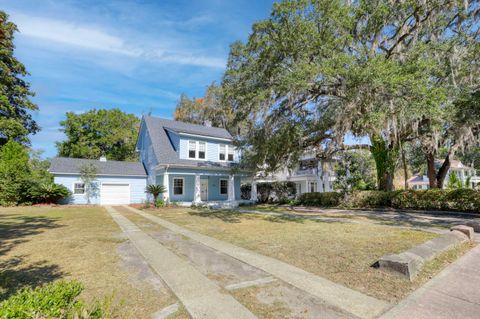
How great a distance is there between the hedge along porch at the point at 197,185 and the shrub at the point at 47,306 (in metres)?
15.8

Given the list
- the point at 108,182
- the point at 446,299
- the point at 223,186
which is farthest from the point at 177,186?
the point at 446,299

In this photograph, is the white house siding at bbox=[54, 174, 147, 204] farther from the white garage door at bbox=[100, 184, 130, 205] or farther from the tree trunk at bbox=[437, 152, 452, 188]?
the tree trunk at bbox=[437, 152, 452, 188]

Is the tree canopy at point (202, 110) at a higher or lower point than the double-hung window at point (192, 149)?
higher

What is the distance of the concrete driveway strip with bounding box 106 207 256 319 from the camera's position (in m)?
2.99

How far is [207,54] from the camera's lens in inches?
648

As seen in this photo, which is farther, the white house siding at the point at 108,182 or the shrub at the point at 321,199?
the white house siding at the point at 108,182

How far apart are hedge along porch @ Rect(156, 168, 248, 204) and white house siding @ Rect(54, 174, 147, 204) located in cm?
269

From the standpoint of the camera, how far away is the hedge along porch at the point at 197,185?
1869cm

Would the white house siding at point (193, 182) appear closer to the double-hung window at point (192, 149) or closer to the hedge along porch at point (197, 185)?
the hedge along porch at point (197, 185)

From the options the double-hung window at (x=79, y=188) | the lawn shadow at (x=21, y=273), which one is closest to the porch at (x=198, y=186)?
the double-hung window at (x=79, y=188)

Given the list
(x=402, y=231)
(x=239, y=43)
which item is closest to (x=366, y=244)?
(x=402, y=231)

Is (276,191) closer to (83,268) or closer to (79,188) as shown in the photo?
(79,188)

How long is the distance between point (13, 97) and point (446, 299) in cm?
3361

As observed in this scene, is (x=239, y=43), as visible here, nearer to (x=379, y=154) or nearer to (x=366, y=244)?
(x=366, y=244)
